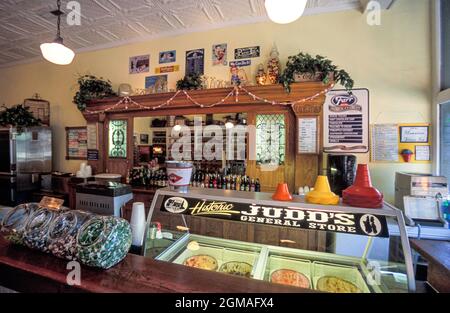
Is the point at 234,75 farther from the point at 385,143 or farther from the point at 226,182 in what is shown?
the point at 385,143

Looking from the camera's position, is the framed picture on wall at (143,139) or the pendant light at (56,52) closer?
the pendant light at (56,52)

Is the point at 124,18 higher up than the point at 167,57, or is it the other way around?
the point at 124,18

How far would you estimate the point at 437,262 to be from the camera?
1063 mm

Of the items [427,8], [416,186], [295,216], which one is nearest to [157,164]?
[295,216]

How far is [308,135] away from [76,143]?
Answer: 4.45 m

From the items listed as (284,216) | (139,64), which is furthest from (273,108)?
(139,64)

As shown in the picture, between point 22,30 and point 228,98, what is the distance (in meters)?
3.80

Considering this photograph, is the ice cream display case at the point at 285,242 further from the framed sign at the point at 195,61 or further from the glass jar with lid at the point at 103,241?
the framed sign at the point at 195,61

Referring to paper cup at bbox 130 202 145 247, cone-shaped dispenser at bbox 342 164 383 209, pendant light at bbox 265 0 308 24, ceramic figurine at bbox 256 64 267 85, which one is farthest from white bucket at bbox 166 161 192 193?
ceramic figurine at bbox 256 64 267 85

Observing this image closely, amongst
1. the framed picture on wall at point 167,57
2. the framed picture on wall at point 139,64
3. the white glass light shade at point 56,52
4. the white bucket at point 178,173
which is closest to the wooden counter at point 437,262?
the white bucket at point 178,173

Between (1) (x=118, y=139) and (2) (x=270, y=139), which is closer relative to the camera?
(2) (x=270, y=139)

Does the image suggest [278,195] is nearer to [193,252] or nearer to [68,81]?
[193,252]

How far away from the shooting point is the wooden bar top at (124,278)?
0.79 meters

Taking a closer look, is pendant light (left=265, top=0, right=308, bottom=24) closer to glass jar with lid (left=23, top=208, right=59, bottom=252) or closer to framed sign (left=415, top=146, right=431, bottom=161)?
glass jar with lid (left=23, top=208, right=59, bottom=252)
